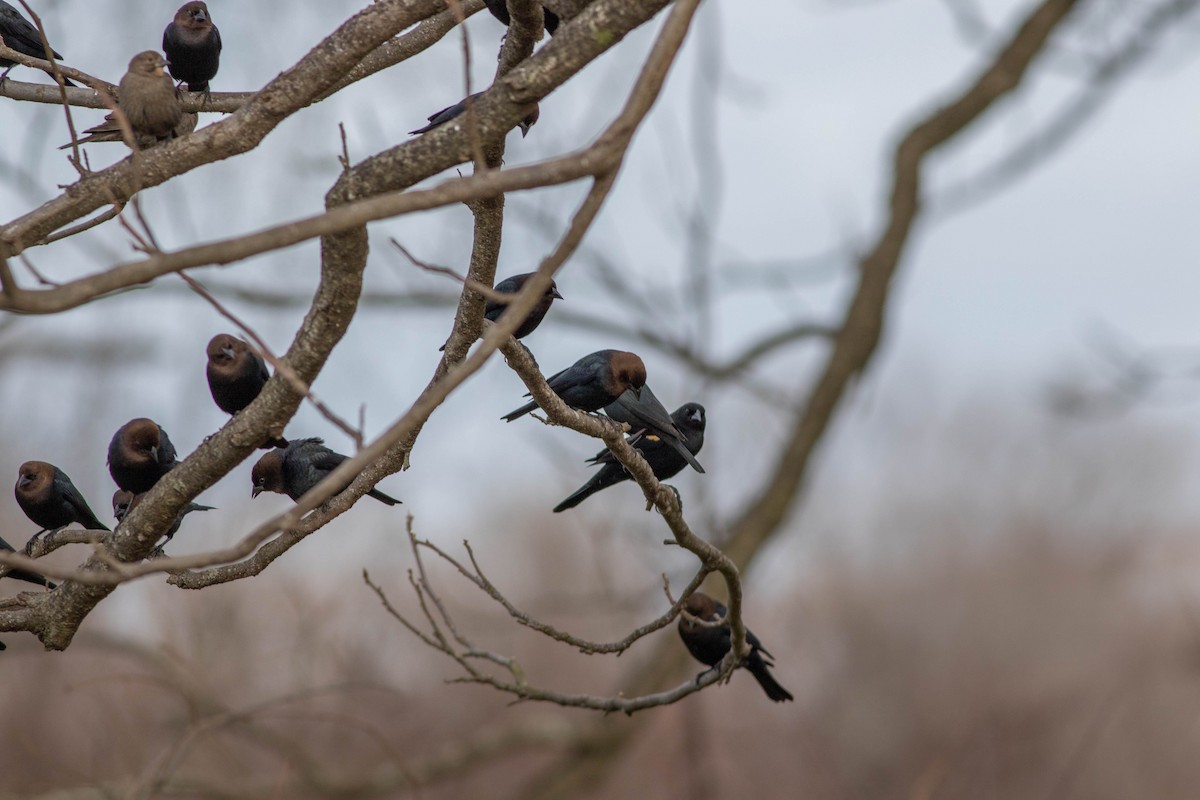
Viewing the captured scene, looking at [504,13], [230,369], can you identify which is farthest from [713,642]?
[504,13]

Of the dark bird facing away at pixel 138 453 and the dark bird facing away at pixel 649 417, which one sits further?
the dark bird facing away at pixel 649 417

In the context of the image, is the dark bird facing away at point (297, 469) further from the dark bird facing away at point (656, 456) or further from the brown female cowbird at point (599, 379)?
the dark bird facing away at point (656, 456)

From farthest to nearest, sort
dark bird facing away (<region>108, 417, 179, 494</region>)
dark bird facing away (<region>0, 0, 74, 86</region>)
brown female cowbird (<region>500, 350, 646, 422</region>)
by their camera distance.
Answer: dark bird facing away (<region>0, 0, 74, 86</region>), brown female cowbird (<region>500, 350, 646, 422</region>), dark bird facing away (<region>108, 417, 179, 494</region>)

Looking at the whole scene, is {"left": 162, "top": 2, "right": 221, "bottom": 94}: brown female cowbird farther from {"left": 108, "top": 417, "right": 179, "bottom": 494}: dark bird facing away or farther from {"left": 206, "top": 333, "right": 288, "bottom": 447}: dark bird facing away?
{"left": 108, "top": 417, "right": 179, "bottom": 494}: dark bird facing away

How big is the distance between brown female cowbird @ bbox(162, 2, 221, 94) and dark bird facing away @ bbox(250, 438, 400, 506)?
1.09 metres

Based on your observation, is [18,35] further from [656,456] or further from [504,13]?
[656,456]

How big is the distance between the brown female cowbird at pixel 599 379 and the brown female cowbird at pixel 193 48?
1351 millimetres

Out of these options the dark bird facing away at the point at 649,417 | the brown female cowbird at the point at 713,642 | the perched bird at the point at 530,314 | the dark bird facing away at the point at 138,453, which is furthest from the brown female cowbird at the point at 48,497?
the brown female cowbird at the point at 713,642

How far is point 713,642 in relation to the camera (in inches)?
130

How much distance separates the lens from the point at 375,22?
230 cm

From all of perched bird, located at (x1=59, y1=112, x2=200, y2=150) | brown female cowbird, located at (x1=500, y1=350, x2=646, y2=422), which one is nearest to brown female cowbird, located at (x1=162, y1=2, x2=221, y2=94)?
perched bird, located at (x1=59, y1=112, x2=200, y2=150)

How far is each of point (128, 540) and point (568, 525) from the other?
15481 mm

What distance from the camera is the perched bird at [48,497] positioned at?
3.01m

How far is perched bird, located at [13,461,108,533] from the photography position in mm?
3010
